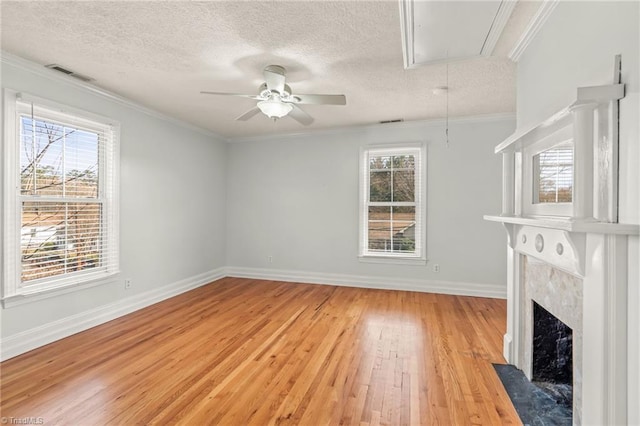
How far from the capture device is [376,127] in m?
4.88

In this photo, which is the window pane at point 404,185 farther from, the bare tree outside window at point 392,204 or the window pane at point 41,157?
the window pane at point 41,157

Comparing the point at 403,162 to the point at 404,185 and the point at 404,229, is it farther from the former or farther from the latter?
the point at 404,229

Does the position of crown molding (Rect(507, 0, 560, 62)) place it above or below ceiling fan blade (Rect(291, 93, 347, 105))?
above

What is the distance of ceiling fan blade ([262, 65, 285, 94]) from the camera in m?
2.56

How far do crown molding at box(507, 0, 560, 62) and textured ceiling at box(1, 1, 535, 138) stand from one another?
61 mm

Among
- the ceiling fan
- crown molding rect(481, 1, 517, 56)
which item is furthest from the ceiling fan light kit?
crown molding rect(481, 1, 517, 56)

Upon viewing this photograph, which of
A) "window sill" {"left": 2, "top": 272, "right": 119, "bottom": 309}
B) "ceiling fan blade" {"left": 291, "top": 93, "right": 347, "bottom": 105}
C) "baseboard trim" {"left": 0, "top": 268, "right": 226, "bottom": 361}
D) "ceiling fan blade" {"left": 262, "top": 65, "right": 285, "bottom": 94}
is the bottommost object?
"baseboard trim" {"left": 0, "top": 268, "right": 226, "bottom": 361}

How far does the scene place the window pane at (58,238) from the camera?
2801mm

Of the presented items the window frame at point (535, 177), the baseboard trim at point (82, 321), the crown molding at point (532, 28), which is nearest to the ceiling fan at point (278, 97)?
the crown molding at point (532, 28)

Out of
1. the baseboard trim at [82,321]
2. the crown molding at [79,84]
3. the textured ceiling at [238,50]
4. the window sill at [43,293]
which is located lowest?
the baseboard trim at [82,321]

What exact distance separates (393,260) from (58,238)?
4.26 m

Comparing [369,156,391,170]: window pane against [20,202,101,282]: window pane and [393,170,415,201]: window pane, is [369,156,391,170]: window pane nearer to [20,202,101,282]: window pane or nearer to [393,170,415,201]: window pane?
[393,170,415,201]: window pane

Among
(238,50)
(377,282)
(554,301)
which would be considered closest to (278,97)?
(238,50)

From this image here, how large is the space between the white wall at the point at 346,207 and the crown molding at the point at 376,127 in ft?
0.06
